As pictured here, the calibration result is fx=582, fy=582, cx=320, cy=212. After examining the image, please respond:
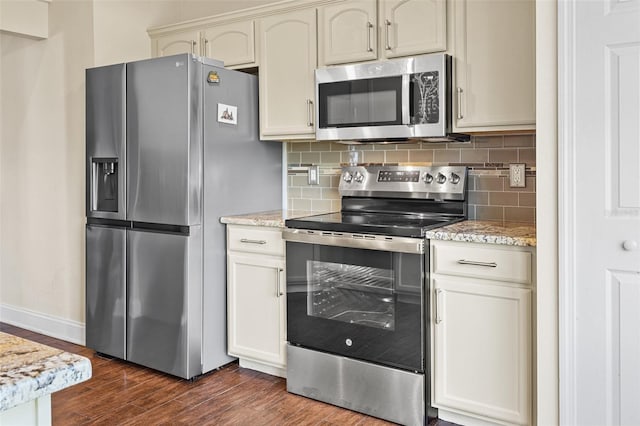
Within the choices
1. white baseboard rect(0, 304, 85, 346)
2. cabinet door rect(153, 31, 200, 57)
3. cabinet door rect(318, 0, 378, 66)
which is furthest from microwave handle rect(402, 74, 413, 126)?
white baseboard rect(0, 304, 85, 346)

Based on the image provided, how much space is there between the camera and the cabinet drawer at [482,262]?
93.7 inches

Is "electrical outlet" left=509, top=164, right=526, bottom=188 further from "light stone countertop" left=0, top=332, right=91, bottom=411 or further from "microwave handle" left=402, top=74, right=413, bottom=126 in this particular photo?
"light stone countertop" left=0, top=332, right=91, bottom=411

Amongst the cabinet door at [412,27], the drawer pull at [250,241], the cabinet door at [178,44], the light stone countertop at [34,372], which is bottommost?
the light stone countertop at [34,372]

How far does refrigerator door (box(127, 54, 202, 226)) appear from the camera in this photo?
10.3 ft

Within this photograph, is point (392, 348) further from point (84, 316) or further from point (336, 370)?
point (84, 316)

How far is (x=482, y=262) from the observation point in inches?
96.9

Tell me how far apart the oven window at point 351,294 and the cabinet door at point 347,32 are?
1.13m

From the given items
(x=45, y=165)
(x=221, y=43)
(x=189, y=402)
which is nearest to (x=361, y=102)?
(x=221, y=43)

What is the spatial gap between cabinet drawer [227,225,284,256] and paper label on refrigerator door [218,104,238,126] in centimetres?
61

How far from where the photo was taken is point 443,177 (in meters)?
3.09
